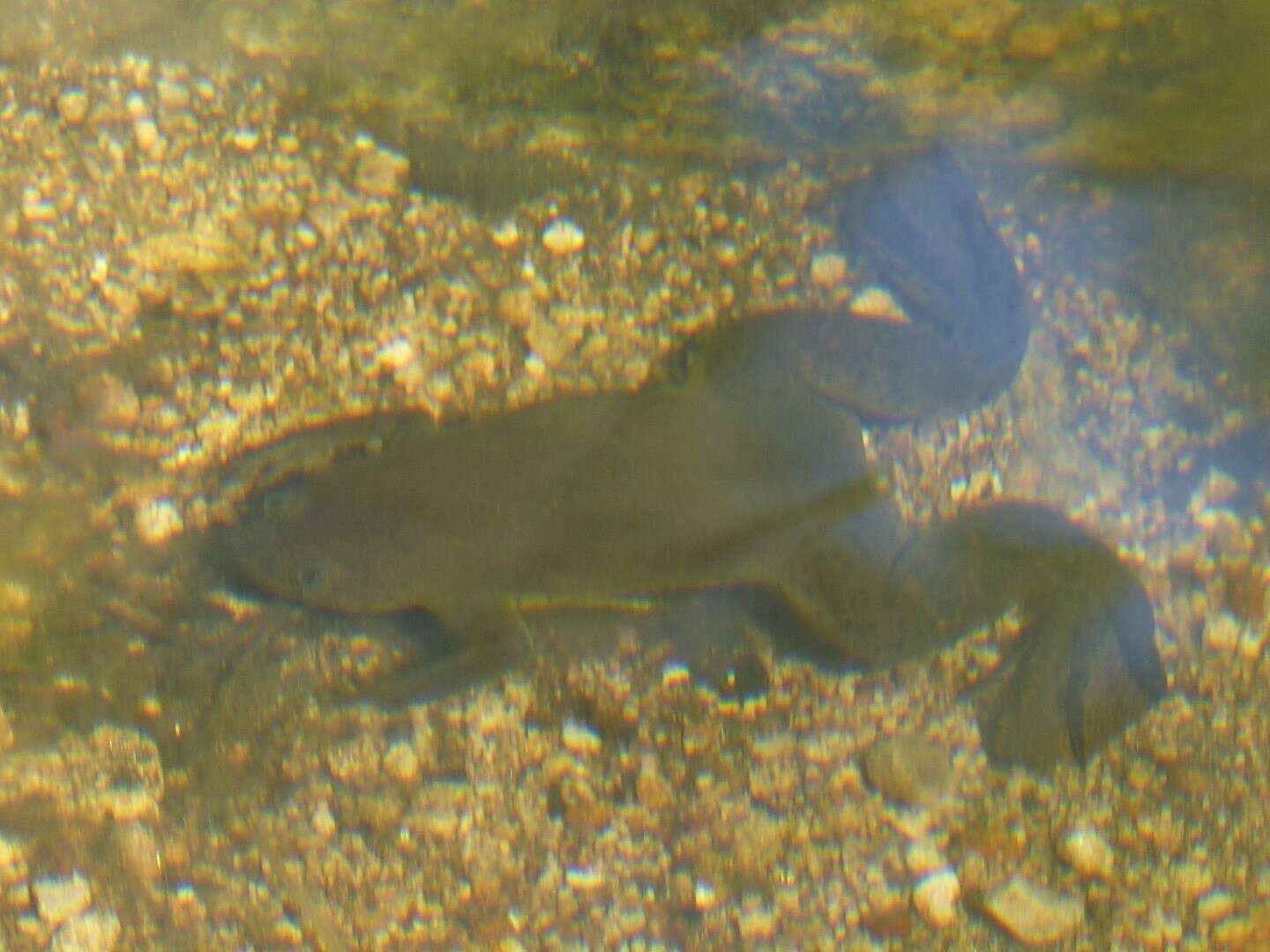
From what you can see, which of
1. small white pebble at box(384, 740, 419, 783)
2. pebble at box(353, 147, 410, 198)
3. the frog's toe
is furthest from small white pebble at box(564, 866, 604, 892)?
pebble at box(353, 147, 410, 198)

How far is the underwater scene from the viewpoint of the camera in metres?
3.59

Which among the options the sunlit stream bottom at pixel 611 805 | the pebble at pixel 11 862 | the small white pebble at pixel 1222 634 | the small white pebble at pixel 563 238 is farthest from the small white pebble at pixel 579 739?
the small white pebble at pixel 1222 634

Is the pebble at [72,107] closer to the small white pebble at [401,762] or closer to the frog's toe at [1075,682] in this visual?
the small white pebble at [401,762]

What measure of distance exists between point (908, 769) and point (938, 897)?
39 centimetres

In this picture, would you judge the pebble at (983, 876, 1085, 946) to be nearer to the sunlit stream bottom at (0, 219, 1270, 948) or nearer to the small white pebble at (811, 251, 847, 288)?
the sunlit stream bottom at (0, 219, 1270, 948)

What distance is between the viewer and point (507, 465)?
385cm

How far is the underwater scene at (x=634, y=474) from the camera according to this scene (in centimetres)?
359

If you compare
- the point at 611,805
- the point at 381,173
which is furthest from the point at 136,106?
the point at 611,805

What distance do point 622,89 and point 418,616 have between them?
2.34m

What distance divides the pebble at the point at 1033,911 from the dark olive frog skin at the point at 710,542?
1.30 feet

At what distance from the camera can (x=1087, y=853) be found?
141 inches

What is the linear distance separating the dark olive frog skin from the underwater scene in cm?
2

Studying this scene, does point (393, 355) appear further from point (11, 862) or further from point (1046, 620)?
point (1046, 620)

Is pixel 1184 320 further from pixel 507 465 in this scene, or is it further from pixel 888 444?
pixel 507 465
